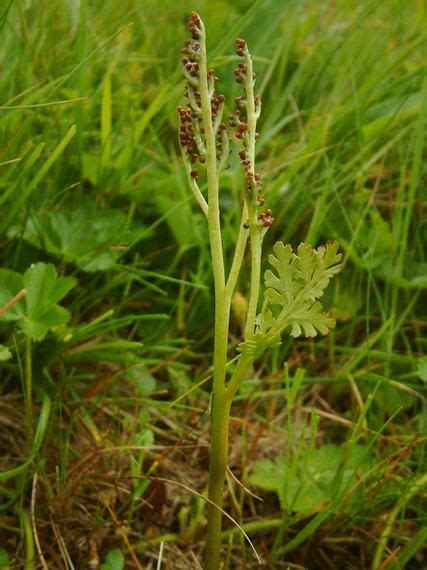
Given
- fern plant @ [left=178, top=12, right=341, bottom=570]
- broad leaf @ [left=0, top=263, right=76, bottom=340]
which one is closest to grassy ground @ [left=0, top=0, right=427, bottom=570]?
broad leaf @ [left=0, top=263, right=76, bottom=340]

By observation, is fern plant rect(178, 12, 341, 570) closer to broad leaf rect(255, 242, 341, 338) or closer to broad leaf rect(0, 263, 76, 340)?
broad leaf rect(255, 242, 341, 338)

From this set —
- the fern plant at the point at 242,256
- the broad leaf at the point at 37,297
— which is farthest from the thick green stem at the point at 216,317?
the broad leaf at the point at 37,297

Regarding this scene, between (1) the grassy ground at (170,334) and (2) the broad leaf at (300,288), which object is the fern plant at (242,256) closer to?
(2) the broad leaf at (300,288)

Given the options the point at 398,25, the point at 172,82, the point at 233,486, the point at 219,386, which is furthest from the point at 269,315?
the point at 398,25

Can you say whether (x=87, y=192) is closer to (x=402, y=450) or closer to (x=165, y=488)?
(x=165, y=488)

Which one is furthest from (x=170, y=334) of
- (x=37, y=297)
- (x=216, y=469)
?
(x=216, y=469)

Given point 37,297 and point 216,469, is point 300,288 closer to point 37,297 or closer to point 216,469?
point 216,469
